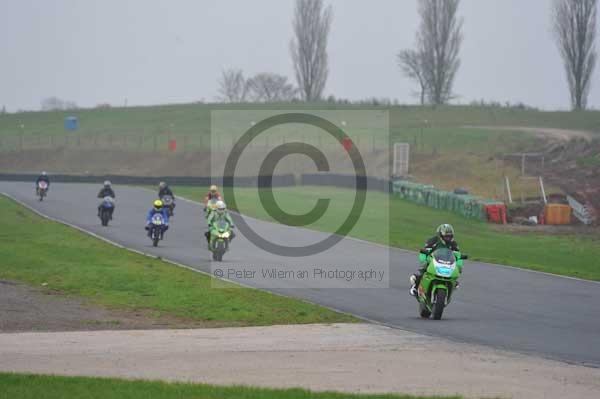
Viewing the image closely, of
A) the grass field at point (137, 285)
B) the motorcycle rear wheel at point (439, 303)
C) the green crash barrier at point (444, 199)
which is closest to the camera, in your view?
the motorcycle rear wheel at point (439, 303)

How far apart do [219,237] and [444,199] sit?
24.0 metres

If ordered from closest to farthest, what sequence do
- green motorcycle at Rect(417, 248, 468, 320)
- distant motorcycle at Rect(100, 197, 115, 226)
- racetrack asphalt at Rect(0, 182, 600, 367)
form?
racetrack asphalt at Rect(0, 182, 600, 367) → green motorcycle at Rect(417, 248, 468, 320) → distant motorcycle at Rect(100, 197, 115, 226)

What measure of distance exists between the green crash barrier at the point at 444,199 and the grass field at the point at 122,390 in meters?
32.7

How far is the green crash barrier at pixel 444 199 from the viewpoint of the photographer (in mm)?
42938

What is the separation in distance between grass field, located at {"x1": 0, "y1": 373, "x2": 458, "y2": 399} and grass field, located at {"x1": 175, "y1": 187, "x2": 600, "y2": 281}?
14.8m

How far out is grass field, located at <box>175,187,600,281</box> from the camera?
93.1ft

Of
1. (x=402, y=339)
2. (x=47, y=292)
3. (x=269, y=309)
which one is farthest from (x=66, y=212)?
(x=402, y=339)

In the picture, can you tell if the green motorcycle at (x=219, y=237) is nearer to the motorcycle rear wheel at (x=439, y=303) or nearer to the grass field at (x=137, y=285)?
the grass field at (x=137, y=285)

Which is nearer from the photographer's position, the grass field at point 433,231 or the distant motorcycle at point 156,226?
the grass field at point 433,231

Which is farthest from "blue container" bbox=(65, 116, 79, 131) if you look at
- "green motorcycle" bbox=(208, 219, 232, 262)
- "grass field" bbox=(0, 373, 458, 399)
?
"grass field" bbox=(0, 373, 458, 399)

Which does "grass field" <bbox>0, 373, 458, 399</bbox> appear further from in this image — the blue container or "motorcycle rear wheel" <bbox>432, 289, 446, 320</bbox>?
the blue container

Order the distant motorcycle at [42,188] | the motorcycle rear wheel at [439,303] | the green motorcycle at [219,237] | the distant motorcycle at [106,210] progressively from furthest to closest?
1. the distant motorcycle at [42,188]
2. the distant motorcycle at [106,210]
3. the green motorcycle at [219,237]
4. the motorcycle rear wheel at [439,303]

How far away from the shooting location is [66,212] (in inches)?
1633

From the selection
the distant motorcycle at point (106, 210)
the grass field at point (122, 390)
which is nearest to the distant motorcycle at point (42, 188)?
the distant motorcycle at point (106, 210)
